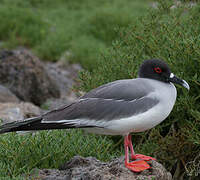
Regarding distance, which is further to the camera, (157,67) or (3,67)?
(3,67)

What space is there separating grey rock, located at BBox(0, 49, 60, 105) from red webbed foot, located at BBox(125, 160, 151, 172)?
393 centimetres

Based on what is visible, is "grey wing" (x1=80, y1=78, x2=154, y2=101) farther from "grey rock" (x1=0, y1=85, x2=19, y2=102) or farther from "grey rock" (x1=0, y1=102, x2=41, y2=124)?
"grey rock" (x1=0, y1=85, x2=19, y2=102)

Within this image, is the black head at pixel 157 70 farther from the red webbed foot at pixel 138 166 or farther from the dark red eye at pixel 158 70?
the red webbed foot at pixel 138 166

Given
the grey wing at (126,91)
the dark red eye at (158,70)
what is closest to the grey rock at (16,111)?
the grey wing at (126,91)

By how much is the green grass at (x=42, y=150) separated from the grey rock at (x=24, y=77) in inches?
115

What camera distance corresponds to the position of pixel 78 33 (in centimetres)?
1035

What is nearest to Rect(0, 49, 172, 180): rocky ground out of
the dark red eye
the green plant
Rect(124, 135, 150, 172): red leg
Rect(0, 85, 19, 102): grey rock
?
Rect(0, 85, 19, 102): grey rock

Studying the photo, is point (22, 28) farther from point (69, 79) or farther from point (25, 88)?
point (25, 88)

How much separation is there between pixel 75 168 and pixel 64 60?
5795 millimetres

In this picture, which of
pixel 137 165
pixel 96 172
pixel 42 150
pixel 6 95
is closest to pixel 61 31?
pixel 6 95

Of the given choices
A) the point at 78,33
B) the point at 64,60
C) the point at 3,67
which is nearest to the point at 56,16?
the point at 78,33

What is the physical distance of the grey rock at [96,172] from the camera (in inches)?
137

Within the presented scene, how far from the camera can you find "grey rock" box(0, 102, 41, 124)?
5973mm

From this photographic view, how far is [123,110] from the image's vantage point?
3.68 meters
